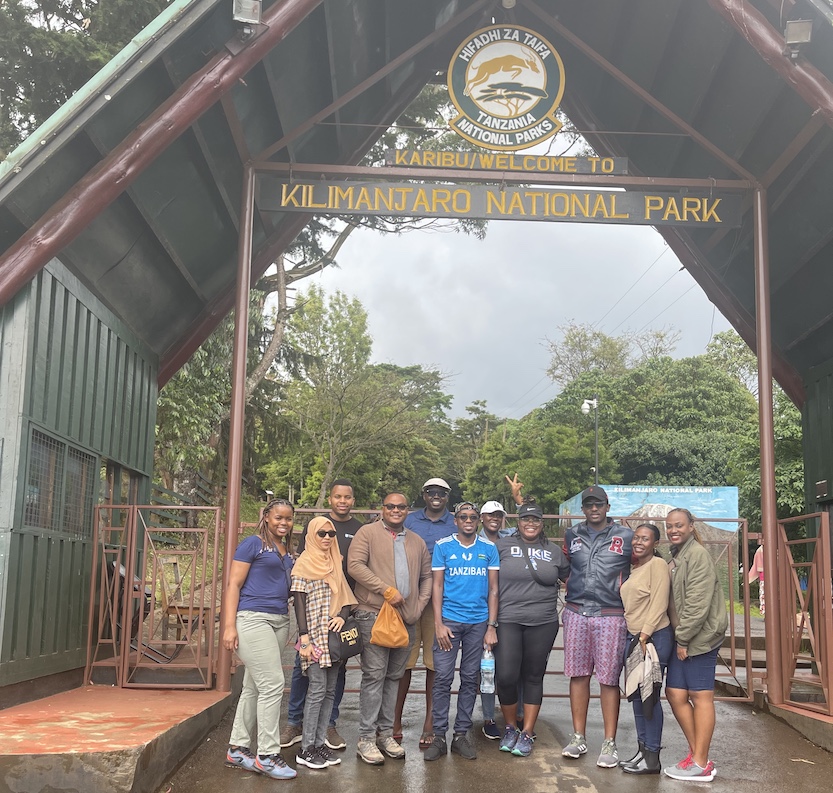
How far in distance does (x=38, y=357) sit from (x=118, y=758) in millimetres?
3265

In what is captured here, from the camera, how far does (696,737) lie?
5949mm

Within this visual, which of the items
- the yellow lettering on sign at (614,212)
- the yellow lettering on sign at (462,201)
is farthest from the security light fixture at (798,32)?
the yellow lettering on sign at (462,201)

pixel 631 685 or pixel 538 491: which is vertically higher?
pixel 538 491

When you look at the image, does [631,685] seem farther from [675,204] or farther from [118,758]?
[675,204]

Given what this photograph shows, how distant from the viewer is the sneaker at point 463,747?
6207mm

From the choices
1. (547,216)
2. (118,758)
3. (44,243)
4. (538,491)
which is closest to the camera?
(118,758)

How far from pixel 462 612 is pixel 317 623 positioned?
1.05 metres

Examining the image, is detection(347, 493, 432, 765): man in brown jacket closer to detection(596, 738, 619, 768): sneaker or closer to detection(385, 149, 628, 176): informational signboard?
detection(596, 738, 619, 768): sneaker

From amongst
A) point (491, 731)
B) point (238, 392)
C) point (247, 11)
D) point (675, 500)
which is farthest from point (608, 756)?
point (675, 500)

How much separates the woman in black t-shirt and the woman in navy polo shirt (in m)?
1.57

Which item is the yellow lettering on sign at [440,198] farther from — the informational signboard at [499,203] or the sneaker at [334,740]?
the sneaker at [334,740]

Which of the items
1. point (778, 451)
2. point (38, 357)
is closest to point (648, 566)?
point (38, 357)

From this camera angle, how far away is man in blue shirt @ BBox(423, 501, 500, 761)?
6.30 m

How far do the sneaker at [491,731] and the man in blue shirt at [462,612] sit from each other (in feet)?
1.75
